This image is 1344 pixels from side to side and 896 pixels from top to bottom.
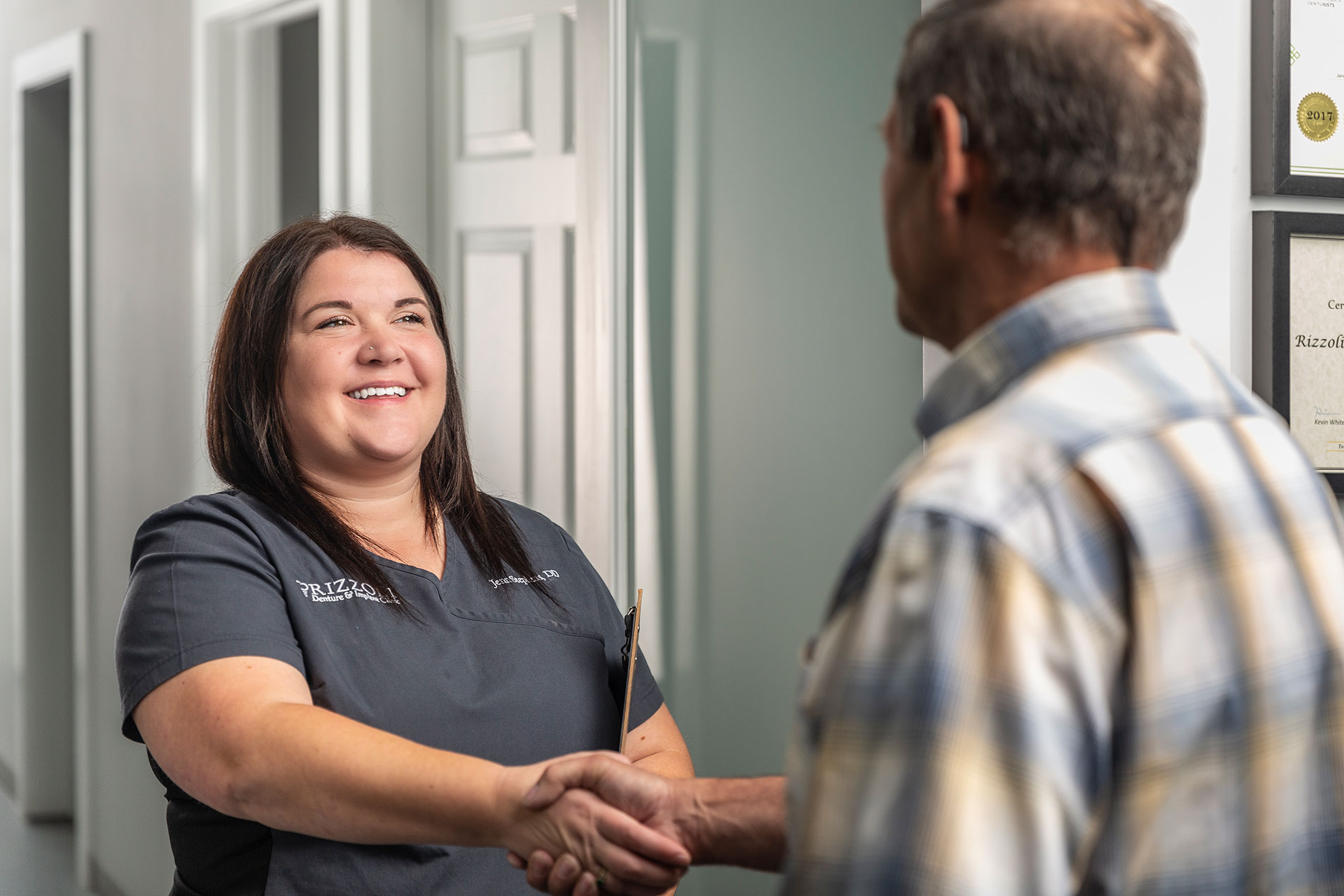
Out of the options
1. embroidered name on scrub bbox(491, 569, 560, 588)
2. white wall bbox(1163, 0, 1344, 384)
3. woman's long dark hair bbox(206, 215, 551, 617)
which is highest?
white wall bbox(1163, 0, 1344, 384)

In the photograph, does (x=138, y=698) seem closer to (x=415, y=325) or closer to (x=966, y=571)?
(x=415, y=325)

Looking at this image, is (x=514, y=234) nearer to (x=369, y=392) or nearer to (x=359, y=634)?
(x=369, y=392)

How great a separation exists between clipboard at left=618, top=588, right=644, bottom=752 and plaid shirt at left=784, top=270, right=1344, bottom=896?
2.36 ft

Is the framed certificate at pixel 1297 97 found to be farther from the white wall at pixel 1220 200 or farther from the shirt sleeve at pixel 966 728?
the shirt sleeve at pixel 966 728

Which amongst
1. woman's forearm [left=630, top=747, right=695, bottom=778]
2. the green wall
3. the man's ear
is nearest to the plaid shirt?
the man's ear

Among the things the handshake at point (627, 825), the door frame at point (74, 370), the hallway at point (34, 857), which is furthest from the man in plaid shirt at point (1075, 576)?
the hallway at point (34, 857)

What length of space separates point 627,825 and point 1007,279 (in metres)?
0.66

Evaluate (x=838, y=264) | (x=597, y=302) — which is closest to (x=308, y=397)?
(x=597, y=302)

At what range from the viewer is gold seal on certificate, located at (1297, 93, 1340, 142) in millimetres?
1469

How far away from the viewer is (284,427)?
1.44 metres

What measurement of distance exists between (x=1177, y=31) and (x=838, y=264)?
4.70 ft

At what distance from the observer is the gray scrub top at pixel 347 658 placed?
1.18 m

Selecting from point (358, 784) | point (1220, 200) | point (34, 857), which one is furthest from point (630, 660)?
point (34, 857)

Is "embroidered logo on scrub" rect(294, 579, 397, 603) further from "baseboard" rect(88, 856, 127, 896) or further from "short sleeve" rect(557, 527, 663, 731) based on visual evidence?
"baseboard" rect(88, 856, 127, 896)
